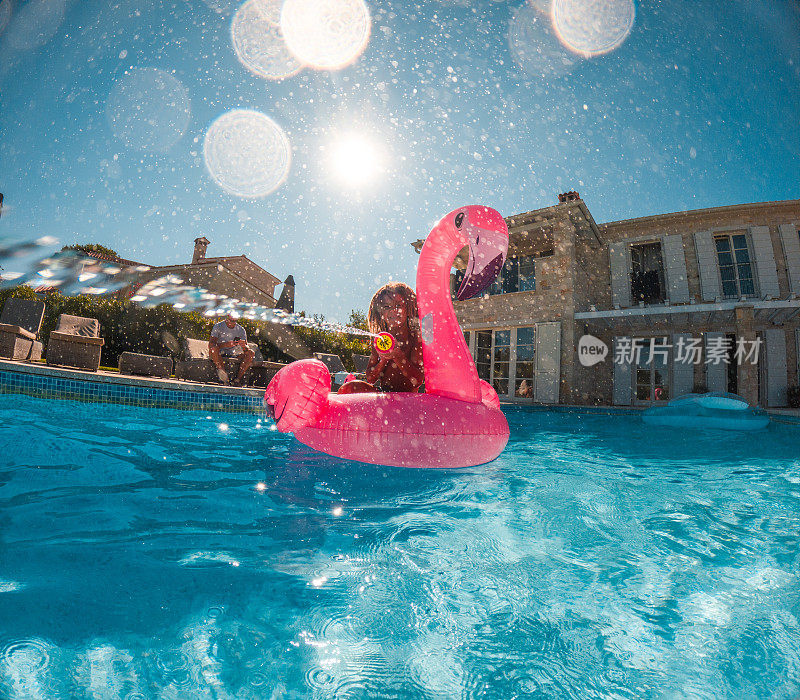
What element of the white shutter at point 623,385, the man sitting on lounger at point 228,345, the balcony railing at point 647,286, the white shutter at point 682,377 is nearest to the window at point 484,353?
the white shutter at point 623,385

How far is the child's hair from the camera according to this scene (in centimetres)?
401

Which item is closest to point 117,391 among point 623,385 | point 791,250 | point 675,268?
point 623,385

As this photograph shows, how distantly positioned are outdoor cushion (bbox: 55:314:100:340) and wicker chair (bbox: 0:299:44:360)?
963 mm

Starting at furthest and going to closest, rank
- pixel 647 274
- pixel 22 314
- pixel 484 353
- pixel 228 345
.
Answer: pixel 484 353
pixel 647 274
pixel 22 314
pixel 228 345

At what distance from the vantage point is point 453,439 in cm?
328

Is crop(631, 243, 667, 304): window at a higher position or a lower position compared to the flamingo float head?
higher

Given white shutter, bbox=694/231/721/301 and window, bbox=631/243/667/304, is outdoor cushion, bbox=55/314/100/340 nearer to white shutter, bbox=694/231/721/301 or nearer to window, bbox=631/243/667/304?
window, bbox=631/243/667/304

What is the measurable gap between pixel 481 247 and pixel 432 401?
4.55 ft

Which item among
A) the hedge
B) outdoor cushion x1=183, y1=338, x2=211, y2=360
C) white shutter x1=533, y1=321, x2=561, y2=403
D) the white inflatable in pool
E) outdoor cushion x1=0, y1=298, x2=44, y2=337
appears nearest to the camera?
the white inflatable in pool

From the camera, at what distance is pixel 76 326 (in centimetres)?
845

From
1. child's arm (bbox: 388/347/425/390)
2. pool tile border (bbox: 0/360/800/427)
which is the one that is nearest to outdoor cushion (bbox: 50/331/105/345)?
pool tile border (bbox: 0/360/800/427)

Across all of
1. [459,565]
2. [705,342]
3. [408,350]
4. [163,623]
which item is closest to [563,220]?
[705,342]

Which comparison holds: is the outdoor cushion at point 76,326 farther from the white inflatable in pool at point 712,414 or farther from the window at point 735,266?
the window at point 735,266

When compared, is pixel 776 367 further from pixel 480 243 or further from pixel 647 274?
pixel 480 243
